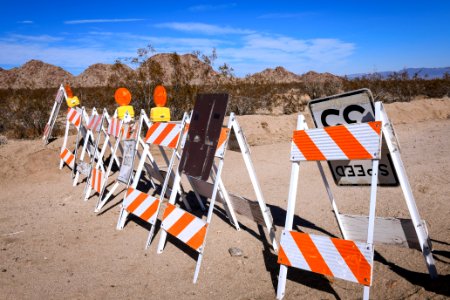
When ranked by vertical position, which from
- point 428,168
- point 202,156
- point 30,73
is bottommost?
point 428,168

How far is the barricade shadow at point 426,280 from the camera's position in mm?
3285

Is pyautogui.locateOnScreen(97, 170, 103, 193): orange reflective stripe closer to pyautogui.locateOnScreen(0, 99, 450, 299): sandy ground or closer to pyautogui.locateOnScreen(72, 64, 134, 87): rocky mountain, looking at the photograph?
pyautogui.locateOnScreen(0, 99, 450, 299): sandy ground

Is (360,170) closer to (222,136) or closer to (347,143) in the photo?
(347,143)

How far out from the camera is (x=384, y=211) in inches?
220

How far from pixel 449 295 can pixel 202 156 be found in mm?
2745

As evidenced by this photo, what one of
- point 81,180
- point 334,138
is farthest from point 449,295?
point 81,180

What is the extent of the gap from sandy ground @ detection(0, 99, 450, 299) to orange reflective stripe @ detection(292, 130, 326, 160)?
129 cm

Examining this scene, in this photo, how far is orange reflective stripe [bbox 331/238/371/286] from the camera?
3006mm

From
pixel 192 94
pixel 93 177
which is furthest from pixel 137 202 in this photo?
pixel 192 94

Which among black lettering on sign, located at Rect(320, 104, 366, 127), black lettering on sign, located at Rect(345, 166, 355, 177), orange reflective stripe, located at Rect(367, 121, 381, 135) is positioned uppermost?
A: black lettering on sign, located at Rect(320, 104, 366, 127)

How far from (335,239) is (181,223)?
1.90 meters

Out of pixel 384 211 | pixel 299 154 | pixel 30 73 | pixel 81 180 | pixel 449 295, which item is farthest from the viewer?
pixel 30 73

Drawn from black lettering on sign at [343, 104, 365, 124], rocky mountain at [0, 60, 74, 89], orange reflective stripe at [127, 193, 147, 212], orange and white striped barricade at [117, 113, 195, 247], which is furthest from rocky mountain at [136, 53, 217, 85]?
rocky mountain at [0, 60, 74, 89]

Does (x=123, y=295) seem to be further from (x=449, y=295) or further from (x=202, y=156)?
(x=449, y=295)
